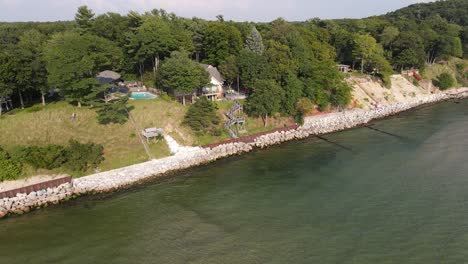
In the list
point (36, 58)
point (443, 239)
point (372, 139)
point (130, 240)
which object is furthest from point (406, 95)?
point (36, 58)

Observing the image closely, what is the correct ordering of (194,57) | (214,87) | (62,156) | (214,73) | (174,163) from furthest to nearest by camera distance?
(194,57), (214,73), (214,87), (174,163), (62,156)

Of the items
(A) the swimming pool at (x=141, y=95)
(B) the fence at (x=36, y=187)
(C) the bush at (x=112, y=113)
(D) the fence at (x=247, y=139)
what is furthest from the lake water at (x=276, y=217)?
(A) the swimming pool at (x=141, y=95)

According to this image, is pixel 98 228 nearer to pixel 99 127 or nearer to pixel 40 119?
pixel 99 127

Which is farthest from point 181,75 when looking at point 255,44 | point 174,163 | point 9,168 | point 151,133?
point 9,168

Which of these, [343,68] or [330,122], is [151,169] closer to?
[330,122]

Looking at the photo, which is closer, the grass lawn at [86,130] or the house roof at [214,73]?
the grass lawn at [86,130]

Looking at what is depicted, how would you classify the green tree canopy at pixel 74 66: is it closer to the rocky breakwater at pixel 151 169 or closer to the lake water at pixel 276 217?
the rocky breakwater at pixel 151 169
